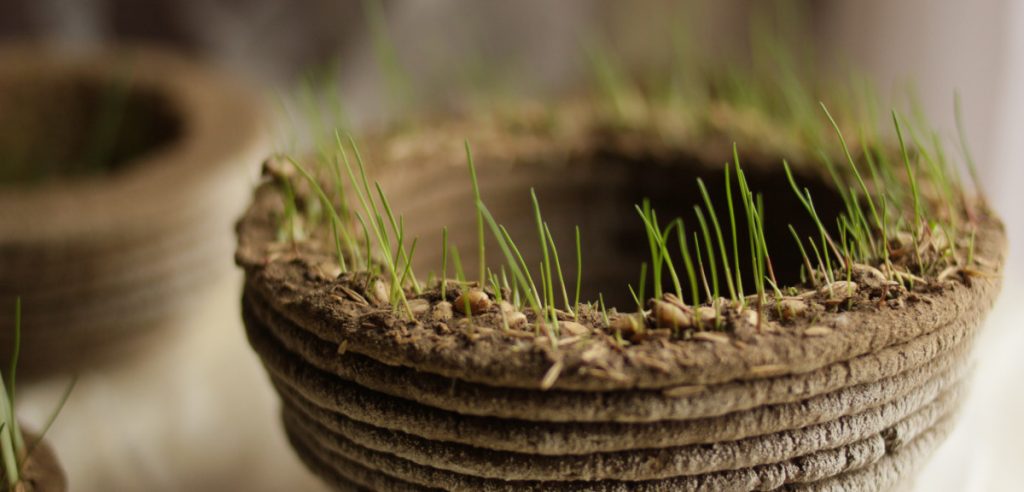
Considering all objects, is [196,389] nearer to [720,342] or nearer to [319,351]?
[319,351]

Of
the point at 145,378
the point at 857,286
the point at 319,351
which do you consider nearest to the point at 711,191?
the point at 857,286

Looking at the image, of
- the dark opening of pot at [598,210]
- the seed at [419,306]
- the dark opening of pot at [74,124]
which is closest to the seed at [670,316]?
the seed at [419,306]

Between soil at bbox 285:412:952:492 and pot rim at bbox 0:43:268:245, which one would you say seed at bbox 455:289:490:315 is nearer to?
soil at bbox 285:412:952:492

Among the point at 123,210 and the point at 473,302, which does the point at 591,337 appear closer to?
the point at 473,302

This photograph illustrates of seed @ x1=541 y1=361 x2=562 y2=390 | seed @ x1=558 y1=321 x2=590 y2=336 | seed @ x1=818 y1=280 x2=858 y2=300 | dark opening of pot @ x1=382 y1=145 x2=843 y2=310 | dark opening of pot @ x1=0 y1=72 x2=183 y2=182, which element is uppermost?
dark opening of pot @ x1=0 y1=72 x2=183 y2=182

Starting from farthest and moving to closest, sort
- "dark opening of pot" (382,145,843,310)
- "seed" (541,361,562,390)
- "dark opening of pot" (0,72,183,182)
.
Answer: "dark opening of pot" (0,72,183,182) → "dark opening of pot" (382,145,843,310) → "seed" (541,361,562,390)

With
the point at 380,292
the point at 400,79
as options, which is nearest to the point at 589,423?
the point at 380,292

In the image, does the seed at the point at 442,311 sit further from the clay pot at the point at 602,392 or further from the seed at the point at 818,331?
the seed at the point at 818,331

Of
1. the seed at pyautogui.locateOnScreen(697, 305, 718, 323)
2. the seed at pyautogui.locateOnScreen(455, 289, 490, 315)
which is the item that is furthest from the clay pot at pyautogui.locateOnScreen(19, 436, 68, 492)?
Result: the seed at pyautogui.locateOnScreen(697, 305, 718, 323)
